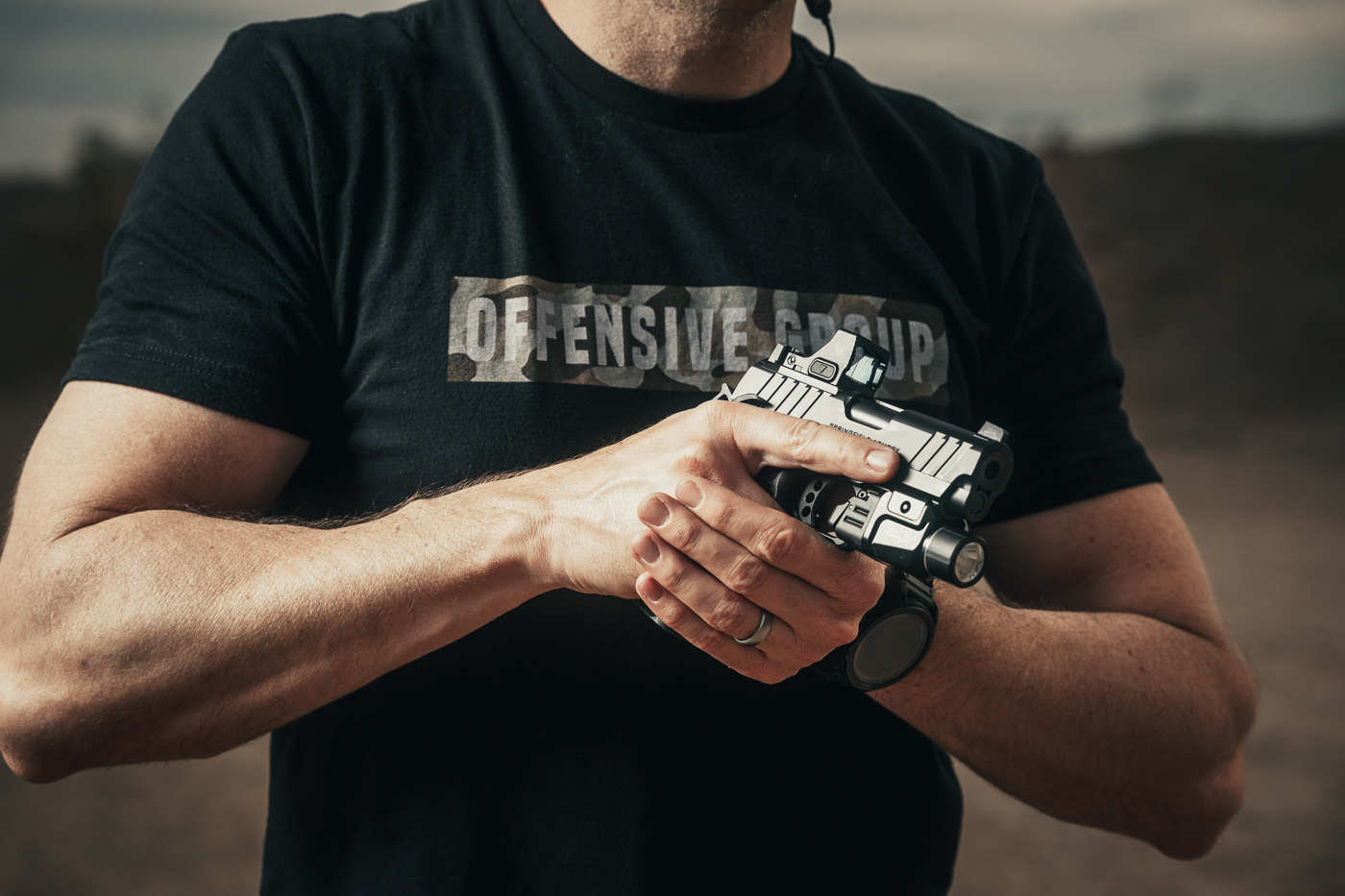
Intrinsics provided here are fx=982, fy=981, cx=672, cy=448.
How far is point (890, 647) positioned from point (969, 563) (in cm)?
25

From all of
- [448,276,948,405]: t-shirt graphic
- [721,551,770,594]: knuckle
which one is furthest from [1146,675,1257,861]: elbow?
[721,551,770,594]: knuckle

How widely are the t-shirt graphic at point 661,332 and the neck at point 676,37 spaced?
1.09ft

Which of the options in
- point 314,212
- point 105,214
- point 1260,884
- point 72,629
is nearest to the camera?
point 72,629

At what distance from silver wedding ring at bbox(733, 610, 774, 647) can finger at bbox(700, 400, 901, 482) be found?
172mm

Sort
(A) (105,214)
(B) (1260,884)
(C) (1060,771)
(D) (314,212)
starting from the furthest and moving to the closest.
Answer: (A) (105,214) < (B) (1260,884) < (C) (1060,771) < (D) (314,212)

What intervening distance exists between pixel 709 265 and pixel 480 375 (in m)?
0.37

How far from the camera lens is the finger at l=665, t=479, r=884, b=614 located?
3.43 feet

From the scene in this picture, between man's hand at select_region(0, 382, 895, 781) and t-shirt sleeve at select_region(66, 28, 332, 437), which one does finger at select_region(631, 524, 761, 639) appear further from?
t-shirt sleeve at select_region(66, 28, 332, 437)

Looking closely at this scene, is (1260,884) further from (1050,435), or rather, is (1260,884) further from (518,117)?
(518,117)

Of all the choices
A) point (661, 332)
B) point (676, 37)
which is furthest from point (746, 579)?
point (676, 37)

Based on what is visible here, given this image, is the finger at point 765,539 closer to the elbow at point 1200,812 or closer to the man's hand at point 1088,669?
the man's hand at point 1088,669

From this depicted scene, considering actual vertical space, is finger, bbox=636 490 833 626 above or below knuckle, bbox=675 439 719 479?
below

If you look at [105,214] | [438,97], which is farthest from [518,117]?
[105,214]

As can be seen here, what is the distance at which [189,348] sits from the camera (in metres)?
1.19
